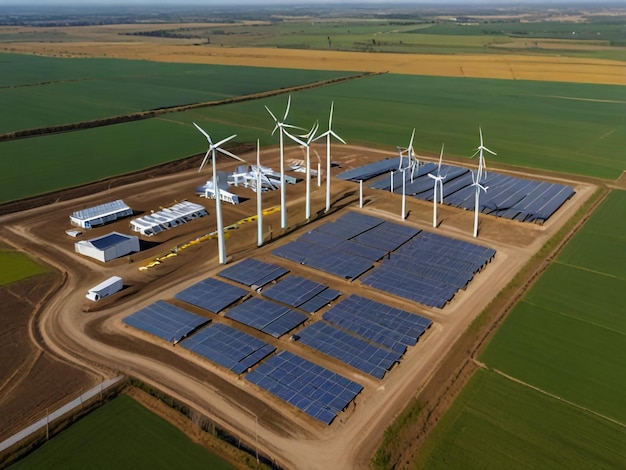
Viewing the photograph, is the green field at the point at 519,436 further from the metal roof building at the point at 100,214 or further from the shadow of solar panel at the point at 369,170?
the shadow of solar panel at the point at 369,170

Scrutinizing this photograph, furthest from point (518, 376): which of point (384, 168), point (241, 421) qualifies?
point (384, 168)

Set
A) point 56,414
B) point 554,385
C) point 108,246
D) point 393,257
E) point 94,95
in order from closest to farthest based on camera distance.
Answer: point 56,414
point 554,385
point 108,246
point 393,257
point 94,95

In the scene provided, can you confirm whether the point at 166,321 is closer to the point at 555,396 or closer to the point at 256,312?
the point at 256,312

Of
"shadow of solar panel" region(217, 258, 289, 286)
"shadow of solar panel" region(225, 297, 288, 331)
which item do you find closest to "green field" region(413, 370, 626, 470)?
"shadow of solar panel" region(225, 297, 288, 331)

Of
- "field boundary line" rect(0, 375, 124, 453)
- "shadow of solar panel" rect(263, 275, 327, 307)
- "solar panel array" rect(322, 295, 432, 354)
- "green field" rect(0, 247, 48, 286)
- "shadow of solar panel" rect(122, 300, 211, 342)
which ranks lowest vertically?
"green field" rect(0, 247, 48, 286)

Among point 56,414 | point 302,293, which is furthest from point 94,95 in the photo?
point 56,414

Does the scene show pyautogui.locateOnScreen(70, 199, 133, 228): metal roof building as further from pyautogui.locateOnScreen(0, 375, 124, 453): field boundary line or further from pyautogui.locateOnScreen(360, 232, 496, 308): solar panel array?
pyautogui.locateOnScreen(360, 232, 496, 308): solar panel array
